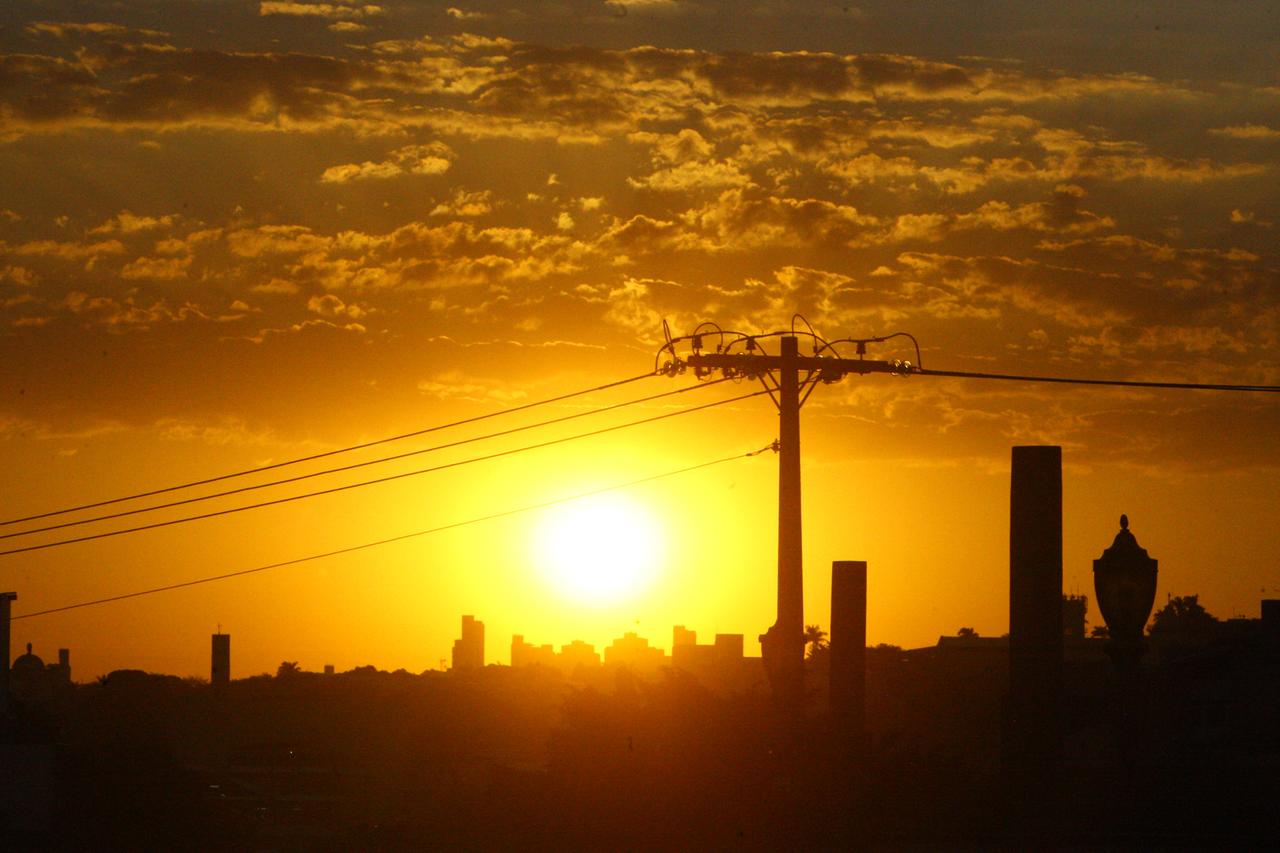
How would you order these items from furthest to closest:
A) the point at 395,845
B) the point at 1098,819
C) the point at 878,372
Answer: the point at 395,845 < the point at 878,372 < the point at 1098,819

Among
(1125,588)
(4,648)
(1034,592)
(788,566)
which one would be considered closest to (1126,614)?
(1125,588)

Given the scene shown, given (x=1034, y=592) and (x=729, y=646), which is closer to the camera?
(x=1034, y=592)

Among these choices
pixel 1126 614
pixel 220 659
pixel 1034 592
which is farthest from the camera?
pixel 220 659

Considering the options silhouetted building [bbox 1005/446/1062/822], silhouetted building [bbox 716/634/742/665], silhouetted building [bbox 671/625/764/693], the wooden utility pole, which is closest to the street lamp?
silhouetted building [bbox 1005/446/1062/822]

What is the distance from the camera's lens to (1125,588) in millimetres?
17062

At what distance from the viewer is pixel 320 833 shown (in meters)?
65.2

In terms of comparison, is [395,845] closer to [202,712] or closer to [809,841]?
[809,841]

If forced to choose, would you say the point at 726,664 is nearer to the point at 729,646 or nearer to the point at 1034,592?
the point at 729,646

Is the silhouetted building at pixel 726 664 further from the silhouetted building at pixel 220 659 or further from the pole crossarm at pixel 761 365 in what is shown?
the pole crossarm at pixel 761 365

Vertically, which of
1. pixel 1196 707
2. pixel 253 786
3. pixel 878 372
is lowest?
pixel 253 786

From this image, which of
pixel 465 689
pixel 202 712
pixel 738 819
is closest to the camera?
pixel 738 819

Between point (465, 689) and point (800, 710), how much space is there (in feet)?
358

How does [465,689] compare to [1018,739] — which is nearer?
[1018,739]

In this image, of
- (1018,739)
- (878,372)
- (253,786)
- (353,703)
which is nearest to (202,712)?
(353,703)
